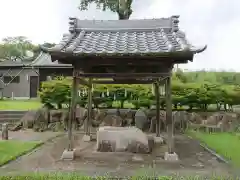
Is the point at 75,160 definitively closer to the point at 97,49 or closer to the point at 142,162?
the point at 142,162

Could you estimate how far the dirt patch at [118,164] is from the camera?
6506 mm

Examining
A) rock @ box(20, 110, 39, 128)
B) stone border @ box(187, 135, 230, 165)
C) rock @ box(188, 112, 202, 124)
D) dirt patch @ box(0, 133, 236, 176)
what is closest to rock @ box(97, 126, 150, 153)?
dirt patch @ box(0, 133, 236, 176)

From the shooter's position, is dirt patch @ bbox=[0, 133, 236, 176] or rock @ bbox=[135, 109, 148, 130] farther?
rock @ bbox=[135, 109, 148, 130]

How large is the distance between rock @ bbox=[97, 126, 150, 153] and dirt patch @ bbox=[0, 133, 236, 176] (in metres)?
0.31

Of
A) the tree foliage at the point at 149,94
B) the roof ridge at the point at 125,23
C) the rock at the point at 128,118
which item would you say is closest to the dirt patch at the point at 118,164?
the roof ridge at the point at 125,23

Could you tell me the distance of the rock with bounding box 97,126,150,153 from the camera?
862 cm

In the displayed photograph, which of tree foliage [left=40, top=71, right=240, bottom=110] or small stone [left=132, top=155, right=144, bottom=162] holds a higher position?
tree foliage [left=40, top=71, right=240, bottom=110]

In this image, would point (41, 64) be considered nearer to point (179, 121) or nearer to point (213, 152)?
point (179, 121)

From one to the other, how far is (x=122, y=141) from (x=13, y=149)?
3279mm

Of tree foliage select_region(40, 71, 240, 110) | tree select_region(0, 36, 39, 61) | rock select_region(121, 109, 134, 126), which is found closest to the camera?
rock select_region(121, 109, 134, 126)

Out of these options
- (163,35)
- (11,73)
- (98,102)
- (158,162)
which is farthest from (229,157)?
(11,73)

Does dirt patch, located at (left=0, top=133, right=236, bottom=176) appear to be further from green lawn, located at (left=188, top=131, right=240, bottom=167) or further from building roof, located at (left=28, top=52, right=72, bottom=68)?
building roof, located at (left=28, top=52, right=72, bottom=68)

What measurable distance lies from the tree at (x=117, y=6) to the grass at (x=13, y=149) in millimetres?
14382

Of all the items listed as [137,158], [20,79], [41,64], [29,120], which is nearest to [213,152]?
[137,158]
